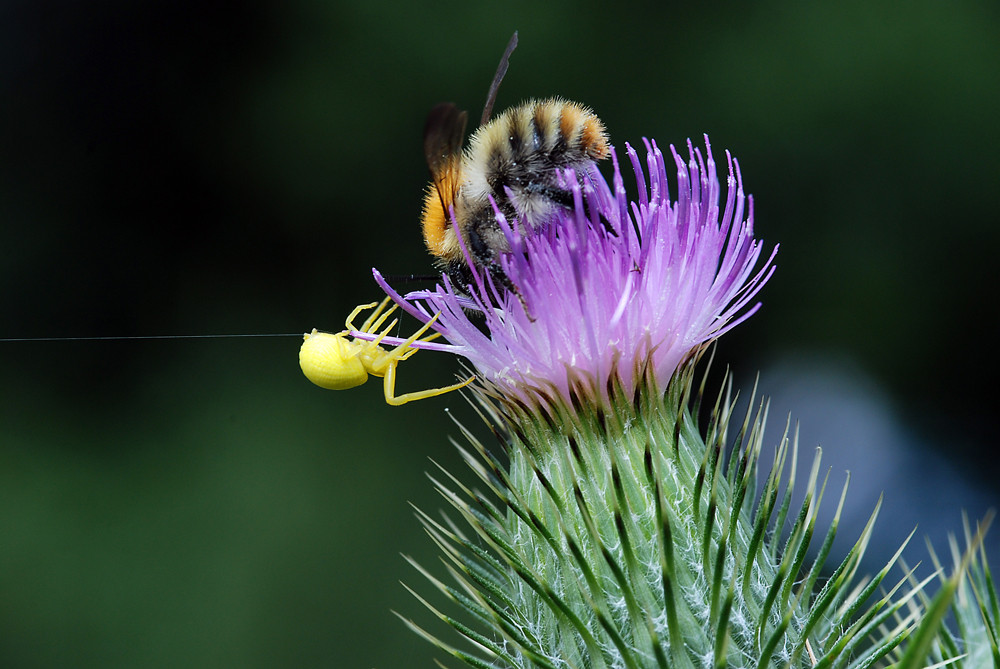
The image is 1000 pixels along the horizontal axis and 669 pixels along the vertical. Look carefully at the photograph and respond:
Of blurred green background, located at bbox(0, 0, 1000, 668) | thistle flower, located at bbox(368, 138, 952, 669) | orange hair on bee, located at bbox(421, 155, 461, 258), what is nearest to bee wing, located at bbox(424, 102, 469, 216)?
orange hair on bee, located at bbox(421, 155, 461, 258)

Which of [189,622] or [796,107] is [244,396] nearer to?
[189,622]

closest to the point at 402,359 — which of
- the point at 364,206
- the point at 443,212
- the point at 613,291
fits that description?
the point at 443,212

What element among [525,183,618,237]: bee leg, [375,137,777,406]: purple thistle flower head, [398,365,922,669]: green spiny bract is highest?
[525,183,618,237]: bee leg

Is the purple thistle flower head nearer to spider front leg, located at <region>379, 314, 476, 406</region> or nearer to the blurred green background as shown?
spider front leg, located at <region>379, 314, 476, 406</region>

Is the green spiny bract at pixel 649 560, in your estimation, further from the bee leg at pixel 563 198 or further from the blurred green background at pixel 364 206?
the blurred green background at pixel 364 206

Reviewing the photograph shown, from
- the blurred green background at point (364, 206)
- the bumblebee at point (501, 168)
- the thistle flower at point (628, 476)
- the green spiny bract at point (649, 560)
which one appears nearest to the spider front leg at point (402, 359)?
the thistle flower at point (628, 476)

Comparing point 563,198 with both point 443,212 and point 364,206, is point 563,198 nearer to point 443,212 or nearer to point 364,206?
point 443,212

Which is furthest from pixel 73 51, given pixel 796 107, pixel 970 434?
pixel 970 434
